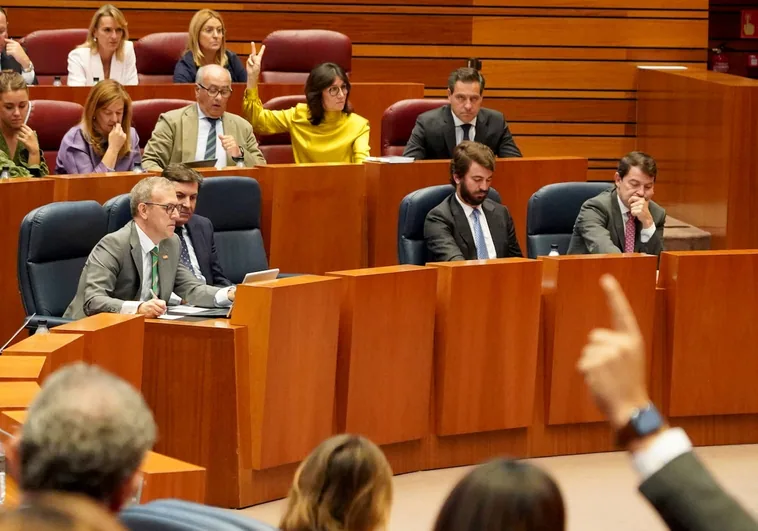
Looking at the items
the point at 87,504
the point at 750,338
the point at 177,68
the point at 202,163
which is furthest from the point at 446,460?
the point at 87,504

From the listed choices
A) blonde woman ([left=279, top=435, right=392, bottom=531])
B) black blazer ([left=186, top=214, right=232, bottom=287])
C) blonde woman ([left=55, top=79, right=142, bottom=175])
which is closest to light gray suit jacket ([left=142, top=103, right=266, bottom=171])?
blonde woman ([left=55, top=79, right=142, bottom=175])

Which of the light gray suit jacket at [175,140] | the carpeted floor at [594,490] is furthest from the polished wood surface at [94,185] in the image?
the carpeted floor at [594,490]

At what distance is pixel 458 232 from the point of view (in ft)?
16.7

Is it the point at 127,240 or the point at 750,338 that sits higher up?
the point at 127,240

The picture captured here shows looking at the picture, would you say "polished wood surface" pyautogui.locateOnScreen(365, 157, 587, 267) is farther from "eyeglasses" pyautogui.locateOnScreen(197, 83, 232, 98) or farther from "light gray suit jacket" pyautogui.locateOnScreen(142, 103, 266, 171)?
"eyeglasses" pyautogui.locateOnScreen(197, 83, 232, 98)

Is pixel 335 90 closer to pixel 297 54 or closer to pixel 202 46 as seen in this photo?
pixel 202 46

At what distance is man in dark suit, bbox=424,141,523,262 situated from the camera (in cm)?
504

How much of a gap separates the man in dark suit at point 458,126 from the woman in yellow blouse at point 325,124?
0.26 m

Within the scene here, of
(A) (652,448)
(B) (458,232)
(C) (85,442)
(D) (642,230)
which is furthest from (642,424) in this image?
(D) (642,230)

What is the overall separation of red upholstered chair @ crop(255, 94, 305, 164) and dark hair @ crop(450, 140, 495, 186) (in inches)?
64.1

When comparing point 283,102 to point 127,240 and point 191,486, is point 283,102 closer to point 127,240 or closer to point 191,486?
point 127,240

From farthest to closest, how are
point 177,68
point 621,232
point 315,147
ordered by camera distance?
A: point 177,68 < point 315,147 < point 621,232

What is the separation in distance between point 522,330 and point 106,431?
11.3ft

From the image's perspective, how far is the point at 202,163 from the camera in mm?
5441
